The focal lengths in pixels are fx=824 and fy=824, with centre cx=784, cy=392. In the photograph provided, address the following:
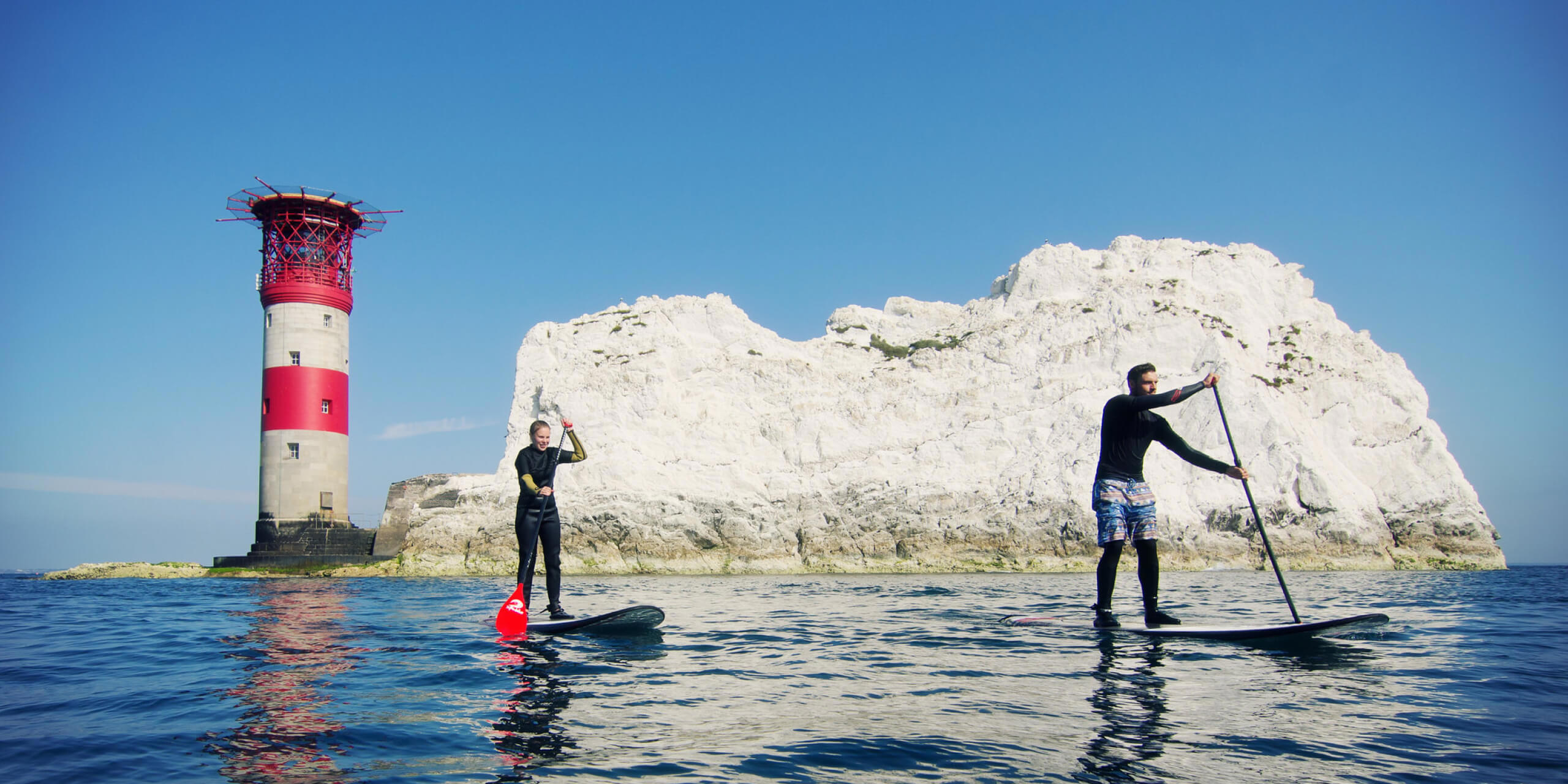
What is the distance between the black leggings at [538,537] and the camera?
9.83 metres

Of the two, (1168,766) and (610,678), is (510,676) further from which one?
(1168,766)

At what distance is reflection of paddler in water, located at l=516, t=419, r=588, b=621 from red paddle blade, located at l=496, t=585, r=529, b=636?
55 centimetres

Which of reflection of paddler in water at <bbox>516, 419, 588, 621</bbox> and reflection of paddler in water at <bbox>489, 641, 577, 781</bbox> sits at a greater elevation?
reflection of paddler in water at <bbox>516, 419, 588, 621</bbox>

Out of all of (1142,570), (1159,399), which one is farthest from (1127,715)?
(1142,570)

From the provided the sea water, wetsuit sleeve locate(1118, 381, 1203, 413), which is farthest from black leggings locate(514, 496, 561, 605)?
wetsuit sleeve locate(1118, 381, 1203, 413)

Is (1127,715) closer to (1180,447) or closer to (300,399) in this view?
A: (1180,447)

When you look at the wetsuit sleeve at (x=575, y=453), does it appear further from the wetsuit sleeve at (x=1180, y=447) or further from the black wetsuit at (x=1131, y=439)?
the wetsuit sleeve at (x=1180, y=447)

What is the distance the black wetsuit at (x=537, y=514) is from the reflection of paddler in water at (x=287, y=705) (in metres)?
2.08

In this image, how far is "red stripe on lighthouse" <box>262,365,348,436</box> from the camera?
40781mm

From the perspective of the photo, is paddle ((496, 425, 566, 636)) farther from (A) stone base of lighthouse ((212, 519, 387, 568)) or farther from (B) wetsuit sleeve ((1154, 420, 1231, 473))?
(A) stone base of lighthouse ((212, 519, 387, 568))

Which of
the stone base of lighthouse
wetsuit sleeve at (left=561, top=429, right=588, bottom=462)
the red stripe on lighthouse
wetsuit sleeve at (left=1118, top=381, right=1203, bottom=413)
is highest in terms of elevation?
the red stripe on lighthouse

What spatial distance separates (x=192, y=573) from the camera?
40281 millimetres

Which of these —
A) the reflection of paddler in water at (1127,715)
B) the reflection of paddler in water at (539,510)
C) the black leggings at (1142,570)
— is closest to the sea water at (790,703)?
the reflection of paddler in water at (1127,715)

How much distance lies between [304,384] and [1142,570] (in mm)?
42745
